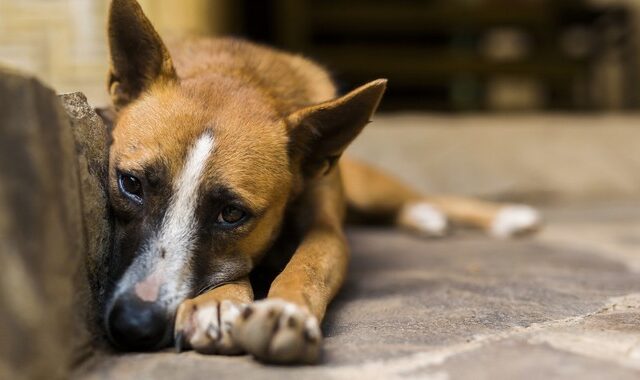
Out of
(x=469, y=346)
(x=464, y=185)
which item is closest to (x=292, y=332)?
(x=469, y=346)

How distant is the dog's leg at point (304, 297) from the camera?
58.9 inches

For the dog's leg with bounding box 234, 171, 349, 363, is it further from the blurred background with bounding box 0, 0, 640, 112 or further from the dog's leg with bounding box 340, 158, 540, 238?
the blurred background with bounding box 0, 0, 640, 112

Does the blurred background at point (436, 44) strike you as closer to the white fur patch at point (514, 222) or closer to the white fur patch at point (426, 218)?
the white fur patch at point (426, 218)

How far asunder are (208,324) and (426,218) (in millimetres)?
2302

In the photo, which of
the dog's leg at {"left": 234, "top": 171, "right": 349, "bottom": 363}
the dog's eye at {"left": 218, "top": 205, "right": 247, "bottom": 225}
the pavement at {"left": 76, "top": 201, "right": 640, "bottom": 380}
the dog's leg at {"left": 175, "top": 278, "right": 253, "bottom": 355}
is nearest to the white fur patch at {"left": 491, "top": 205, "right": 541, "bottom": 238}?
the pavement at {"left": 76, "top": 201, "right": 640, "bottom": 380}

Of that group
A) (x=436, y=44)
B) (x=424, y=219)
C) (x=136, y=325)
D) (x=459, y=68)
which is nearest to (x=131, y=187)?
(x=136, y=325)

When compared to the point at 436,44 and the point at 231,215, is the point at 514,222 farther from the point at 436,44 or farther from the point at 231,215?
the point at 436,44

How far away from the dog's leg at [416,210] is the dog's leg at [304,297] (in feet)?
3.62

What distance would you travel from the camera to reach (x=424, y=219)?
3768mm

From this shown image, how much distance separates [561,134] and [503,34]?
363 centimetres

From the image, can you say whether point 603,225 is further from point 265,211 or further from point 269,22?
point 269,22

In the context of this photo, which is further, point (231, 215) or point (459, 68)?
point (459, 68)

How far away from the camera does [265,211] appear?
2100mm

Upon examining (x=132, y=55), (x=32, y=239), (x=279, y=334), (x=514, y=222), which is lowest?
(x=514, y=222)
